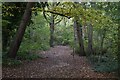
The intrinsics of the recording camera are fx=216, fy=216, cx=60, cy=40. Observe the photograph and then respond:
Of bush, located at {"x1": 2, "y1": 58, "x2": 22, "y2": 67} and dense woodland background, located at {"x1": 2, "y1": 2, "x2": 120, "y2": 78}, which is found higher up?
dense woodland background, located at {"x1": 2, "y1": 2, "x2": 120, "y2": 78}

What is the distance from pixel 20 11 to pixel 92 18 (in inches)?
227

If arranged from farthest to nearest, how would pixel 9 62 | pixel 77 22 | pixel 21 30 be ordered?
pixel 77 22 < pixel 21 30 < pixel 9 62

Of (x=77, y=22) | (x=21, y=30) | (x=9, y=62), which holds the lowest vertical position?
(x=9, y=62)

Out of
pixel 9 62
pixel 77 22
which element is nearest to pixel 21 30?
pixel 9 62

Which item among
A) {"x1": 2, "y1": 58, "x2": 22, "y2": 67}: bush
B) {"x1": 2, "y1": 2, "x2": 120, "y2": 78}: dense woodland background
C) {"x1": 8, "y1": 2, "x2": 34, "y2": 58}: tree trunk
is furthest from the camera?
{"x1": 8, "y1": 2, "x2": 34, "y2": 58}: tree trunk

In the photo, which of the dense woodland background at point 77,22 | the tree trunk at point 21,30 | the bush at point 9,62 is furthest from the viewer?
the tree trunk at point 21,30

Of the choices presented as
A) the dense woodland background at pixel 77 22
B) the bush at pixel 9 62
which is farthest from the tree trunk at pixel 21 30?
the bush at pixel 9 62

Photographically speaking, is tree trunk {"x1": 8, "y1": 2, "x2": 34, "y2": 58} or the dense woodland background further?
tree trunk {"x1": 8, "y1": 2, "x2": 34, "y2": 58}

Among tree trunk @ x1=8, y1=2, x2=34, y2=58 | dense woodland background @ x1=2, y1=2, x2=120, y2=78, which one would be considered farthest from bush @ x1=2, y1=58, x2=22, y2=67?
tree trunk @ x1=8, y1=2, x2=34, y2=58

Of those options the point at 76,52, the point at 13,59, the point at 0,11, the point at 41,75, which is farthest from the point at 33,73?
the point at 76,52

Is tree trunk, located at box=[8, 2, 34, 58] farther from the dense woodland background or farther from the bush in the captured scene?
the bush

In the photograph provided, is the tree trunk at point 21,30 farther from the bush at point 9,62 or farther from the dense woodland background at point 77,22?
the bush at point 9,62

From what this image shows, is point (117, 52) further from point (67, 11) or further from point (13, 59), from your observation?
point (13, 59)

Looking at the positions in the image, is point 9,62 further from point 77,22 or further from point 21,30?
point 77,22
